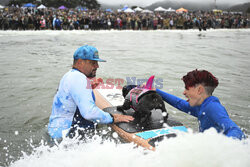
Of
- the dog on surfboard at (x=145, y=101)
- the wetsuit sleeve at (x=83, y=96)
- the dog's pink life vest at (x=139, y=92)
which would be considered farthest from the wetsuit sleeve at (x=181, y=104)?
the wetsuit sleeve at (x=83, y=96)

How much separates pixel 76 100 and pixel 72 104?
0.17 meters

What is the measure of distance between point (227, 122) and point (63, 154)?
2.00 m

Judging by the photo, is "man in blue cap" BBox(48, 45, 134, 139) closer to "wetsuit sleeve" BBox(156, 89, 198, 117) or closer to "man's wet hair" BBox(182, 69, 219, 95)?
"wetsuit sleeve" BBox(156, 89, 198, 117)

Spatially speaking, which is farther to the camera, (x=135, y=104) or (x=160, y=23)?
(x=160, y=23)

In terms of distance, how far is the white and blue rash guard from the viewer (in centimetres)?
296

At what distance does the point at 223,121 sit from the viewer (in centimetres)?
244

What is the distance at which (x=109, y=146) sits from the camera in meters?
3.14

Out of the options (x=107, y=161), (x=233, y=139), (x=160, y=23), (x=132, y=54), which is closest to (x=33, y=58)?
(x=132, y=54)

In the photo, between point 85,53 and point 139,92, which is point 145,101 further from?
point 85,53

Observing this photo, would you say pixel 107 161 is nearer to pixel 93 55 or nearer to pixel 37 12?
pixel 93 55

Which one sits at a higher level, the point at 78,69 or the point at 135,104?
the point at 78,69

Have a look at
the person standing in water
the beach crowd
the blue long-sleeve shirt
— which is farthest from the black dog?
the beach crowd

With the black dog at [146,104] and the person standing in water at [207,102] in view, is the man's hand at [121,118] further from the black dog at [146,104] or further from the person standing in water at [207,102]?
the person standing in water at [207,102]

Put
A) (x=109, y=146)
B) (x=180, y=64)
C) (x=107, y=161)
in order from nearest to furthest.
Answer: (x=107, y=161), (x=109, y=146), (x=180, y=64)
